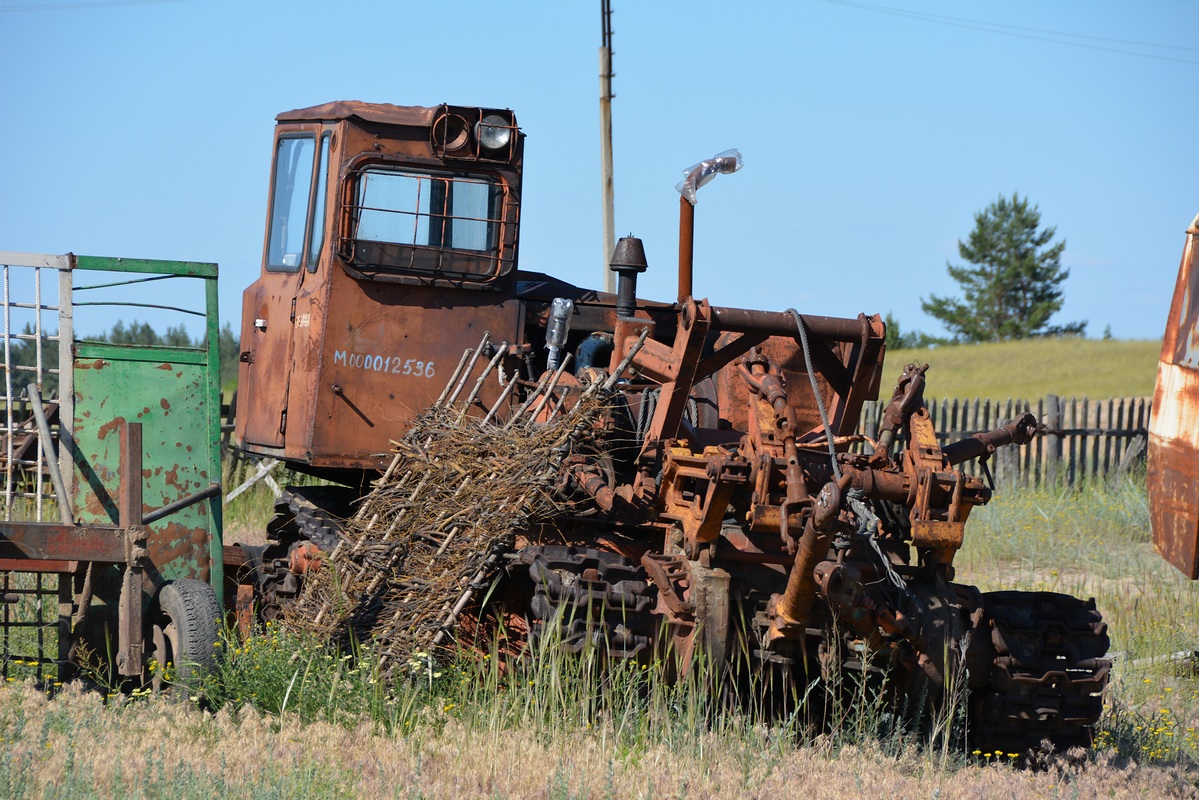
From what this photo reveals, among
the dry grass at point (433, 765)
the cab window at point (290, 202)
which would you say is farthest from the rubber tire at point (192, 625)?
the cab window at point (290, 202)

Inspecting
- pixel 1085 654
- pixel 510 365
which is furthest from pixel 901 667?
pixel 510 365

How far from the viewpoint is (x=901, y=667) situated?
639 cm

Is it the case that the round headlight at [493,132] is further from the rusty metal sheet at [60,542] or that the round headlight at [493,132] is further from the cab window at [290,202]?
the rusty metal sheet at [60,542]

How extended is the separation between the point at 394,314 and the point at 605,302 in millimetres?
1384

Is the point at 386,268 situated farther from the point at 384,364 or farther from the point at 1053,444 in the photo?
the point at 1053,444

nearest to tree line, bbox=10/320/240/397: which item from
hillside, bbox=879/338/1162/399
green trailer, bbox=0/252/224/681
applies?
green trailer, bbox=0/252/224/681

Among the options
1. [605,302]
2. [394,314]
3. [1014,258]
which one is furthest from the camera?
[1014,258]

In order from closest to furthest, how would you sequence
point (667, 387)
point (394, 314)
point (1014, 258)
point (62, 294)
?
point (667, 387) < point (62, 294) < point (394, 314) < point (1014, 258)

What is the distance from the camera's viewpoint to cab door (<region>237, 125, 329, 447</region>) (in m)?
8.28

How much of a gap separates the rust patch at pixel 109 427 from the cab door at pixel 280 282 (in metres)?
1.06

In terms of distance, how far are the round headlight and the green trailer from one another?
5.70 ft

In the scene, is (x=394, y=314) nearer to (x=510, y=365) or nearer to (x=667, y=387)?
(x=510, y=365)

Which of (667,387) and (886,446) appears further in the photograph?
(667,387)

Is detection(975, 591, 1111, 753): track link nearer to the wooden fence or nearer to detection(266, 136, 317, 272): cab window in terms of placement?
detection(266, 136, 317, 272): cab window
